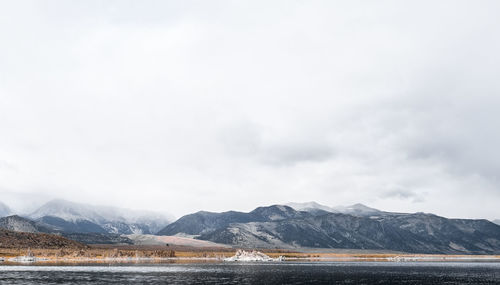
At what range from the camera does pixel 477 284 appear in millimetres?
115750

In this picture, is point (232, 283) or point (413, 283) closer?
point (232, 283)

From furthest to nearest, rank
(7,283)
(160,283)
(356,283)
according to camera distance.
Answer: (356,283), (160,283), (7,283)

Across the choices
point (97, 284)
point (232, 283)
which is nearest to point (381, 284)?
point (232, 283)

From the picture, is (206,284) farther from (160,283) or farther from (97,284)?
(97,284)

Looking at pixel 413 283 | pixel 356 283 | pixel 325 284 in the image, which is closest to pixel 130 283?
pixel 325 284

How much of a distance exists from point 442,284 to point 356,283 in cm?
2169

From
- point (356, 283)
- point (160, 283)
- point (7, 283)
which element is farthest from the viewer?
point (356, 283)

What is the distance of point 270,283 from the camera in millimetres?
111750

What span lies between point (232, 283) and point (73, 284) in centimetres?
3596

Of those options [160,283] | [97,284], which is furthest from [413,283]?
[97,284]

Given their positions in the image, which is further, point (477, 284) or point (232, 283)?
point (477, 284)

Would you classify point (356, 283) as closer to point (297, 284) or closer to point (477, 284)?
point (297, 284)

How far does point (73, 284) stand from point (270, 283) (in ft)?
150

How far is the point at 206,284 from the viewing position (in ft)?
347
